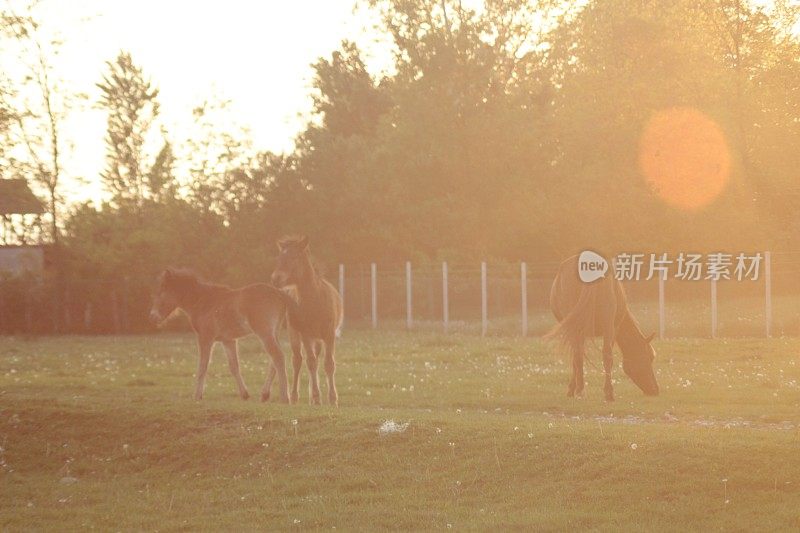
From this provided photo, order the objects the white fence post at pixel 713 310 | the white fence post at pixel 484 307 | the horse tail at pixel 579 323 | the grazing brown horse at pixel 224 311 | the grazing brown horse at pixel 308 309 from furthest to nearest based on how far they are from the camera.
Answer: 1. the white fence post at pixel 484 307
2. the white fence post at pixel 713 310
3. the grazing brown horse at pixel 224 311
4. the horse tail at pixel 579 323
5. the grazing brown horse at pixel 308 309

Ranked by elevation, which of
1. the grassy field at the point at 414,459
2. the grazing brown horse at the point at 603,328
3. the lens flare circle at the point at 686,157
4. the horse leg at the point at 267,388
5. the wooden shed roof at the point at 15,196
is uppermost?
the lens flare circle at the point at 686,157

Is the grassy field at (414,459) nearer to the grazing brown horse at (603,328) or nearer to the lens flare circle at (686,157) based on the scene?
the grazing brown horse at (603,328)

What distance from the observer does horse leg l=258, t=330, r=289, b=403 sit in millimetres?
19922

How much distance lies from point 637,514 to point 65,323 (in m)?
41.0

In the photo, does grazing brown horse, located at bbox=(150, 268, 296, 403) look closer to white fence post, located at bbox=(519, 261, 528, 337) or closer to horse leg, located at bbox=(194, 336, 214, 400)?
horse leg, located at bbox=(194, 336, 214, 400)

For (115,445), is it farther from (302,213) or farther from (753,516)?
(302,213)

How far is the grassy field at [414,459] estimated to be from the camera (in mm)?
12141

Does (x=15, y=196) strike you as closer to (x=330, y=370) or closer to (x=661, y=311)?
(x=330, y=370)

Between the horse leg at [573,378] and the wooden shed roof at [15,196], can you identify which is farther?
the wooden shed roof at [15,196]

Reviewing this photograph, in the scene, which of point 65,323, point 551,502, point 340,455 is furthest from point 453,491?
point 65,323

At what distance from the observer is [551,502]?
12.4m

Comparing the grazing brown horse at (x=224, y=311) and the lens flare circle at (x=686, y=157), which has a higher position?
the lens flare circle at (x=686, y=157)

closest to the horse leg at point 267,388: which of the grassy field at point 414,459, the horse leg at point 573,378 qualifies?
the grassy field at point 414,459

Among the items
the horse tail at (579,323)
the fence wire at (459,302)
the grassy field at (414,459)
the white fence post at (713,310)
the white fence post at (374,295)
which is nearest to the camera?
the grassy field at (414,459)
